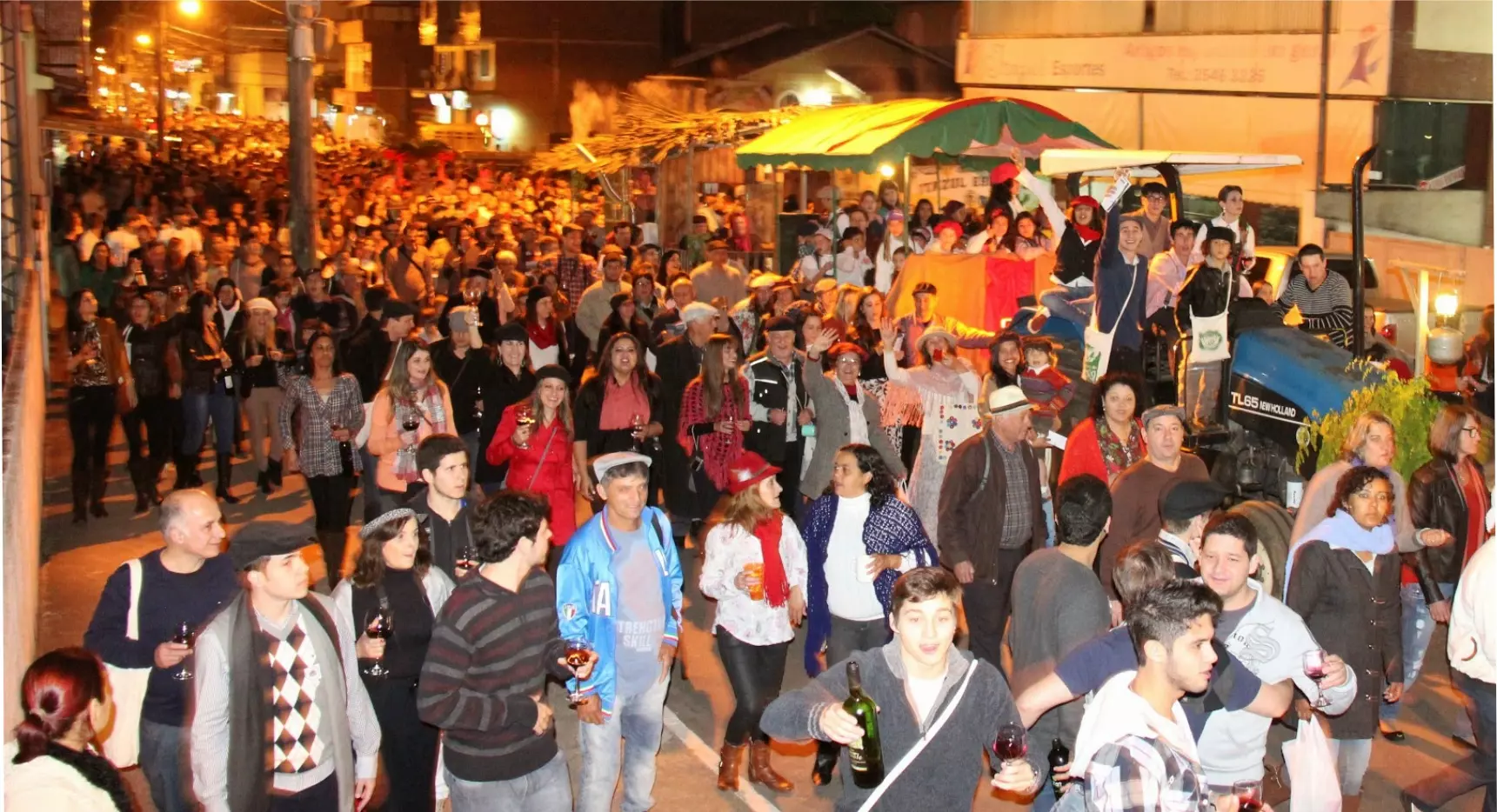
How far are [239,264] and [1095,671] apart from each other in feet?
46.3

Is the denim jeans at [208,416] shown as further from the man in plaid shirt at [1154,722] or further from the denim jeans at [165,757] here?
the man in plaid shirt at [1154,722]

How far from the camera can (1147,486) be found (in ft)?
25.1

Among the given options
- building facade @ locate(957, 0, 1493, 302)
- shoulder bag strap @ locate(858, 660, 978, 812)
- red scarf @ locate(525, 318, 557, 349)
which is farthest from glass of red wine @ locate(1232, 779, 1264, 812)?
building facade @ locate(957, 0, 1493, 302)

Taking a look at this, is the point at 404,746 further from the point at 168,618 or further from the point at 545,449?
the point at 545,449

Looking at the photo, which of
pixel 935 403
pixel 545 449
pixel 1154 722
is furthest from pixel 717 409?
pixel 1154 722

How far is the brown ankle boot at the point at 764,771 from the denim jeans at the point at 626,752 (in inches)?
31.1

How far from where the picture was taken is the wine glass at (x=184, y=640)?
5727 millimetres

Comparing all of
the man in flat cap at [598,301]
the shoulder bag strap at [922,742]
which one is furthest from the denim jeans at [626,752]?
the man in flat cap at [598,301]

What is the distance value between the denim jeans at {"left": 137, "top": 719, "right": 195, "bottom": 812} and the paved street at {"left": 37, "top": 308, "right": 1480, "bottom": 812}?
160 centimetres

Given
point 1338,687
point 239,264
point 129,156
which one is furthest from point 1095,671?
point 129,156

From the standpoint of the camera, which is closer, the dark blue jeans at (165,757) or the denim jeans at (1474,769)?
the dark blue jeans at (165,757)

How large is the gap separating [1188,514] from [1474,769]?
168cm

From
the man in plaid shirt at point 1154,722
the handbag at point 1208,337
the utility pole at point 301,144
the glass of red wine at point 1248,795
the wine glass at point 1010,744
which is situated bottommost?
the glass of red wine at point 1248,795

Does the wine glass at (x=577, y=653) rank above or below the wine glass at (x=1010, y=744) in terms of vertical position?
below
